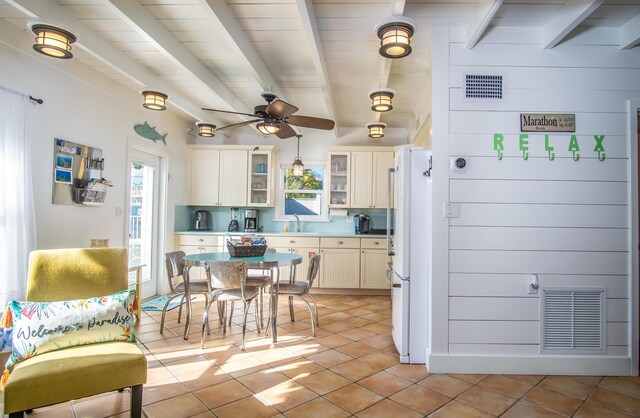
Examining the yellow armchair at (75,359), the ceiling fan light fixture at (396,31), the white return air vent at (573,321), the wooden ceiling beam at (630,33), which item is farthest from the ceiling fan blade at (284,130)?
the wooden ceiling beam at (630,33)

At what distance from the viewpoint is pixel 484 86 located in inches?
112

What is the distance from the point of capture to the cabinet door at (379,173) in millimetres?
5621

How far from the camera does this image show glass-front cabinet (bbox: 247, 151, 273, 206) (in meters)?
5.85

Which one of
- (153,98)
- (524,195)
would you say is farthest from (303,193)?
(524,195)

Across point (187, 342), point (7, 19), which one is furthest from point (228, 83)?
point (187, 342)

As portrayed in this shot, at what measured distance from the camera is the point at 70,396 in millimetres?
1835

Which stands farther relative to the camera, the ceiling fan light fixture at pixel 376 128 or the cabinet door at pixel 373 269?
the cabinet door at pixel 373 269

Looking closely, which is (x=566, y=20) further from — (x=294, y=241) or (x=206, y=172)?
(x=206, y=172)

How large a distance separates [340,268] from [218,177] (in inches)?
96.1

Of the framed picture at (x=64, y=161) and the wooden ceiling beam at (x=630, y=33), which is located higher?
the wooden ceiling beam at (x=630, y=33)

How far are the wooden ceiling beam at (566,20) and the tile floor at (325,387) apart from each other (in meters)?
2.52

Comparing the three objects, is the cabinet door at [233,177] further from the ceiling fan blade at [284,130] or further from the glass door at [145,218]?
the ceiling fan blade at [284,130]

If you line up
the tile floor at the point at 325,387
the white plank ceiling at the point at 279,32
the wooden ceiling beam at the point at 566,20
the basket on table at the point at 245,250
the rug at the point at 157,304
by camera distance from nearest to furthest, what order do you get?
the tile floor at the point at 325,387, the wooden ceiling beam at the point at 566,20, the white plank ceiling at the point at 279,32, the basket on table at the point at 245,250, the rug at the point at 157,304

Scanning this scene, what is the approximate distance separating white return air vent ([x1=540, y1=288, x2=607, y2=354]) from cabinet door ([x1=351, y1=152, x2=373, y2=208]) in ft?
10.4
